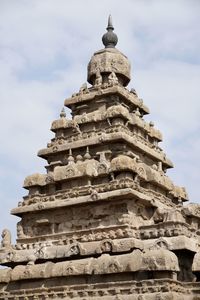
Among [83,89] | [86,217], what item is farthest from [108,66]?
[86,217]

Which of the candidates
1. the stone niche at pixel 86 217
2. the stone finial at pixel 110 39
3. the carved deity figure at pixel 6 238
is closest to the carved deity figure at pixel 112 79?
the stone finial at pixel 110 39

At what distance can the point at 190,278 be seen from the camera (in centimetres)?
2758

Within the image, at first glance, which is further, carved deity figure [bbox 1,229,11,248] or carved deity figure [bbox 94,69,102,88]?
Answer: carved deity figure [bbox 94,69,102,88]

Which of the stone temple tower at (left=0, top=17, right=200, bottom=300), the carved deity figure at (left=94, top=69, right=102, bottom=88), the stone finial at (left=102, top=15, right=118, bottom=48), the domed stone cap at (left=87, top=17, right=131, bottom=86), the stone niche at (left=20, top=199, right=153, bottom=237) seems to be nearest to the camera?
the stone temple tower at (left=0, top=17, right=200, bottom=300)

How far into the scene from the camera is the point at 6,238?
110 ft

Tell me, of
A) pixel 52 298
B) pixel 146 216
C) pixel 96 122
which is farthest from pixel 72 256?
pixel 96 122

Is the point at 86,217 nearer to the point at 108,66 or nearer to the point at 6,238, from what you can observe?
the point at 6,238

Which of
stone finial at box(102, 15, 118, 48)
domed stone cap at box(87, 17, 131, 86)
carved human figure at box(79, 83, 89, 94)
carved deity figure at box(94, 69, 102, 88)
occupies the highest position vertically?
stone finial at box(102, 15, 118, 48)

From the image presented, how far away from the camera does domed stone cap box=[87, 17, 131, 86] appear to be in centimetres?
3759

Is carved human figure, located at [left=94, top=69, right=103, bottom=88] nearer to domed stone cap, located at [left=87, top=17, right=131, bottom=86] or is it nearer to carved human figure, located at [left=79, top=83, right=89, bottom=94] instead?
domed stone cap, located at [left=87, top=17, right=131, bottom=86]

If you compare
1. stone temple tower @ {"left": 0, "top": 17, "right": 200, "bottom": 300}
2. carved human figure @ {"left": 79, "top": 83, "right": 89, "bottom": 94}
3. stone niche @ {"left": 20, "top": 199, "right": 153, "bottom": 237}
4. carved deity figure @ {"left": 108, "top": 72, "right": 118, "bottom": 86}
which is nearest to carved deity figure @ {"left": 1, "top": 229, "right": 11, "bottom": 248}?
stone temple tower @ {"left": 0, "top": 17, "right": 200, "bottom": 300}

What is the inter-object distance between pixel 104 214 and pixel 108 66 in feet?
37.7

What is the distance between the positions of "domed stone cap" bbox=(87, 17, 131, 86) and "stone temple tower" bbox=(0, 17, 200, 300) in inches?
2.9

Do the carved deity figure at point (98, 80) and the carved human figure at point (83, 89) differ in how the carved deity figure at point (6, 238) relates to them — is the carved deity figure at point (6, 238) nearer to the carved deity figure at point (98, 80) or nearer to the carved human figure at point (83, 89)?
the carved human figure at point (83, 89)
